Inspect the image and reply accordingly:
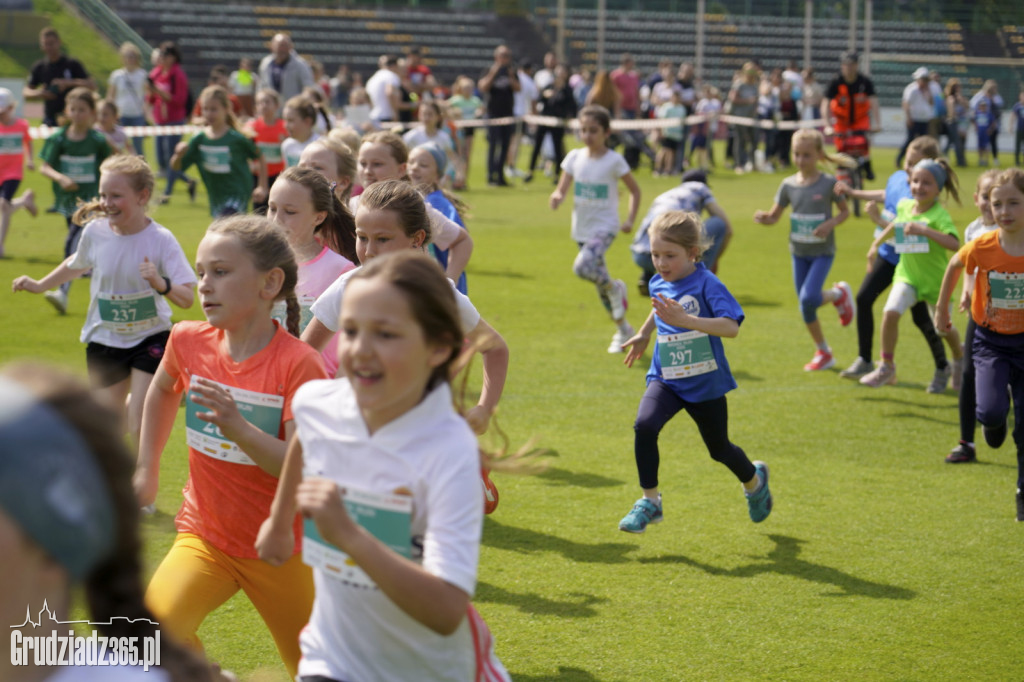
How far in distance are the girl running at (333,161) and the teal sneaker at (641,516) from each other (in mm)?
2258

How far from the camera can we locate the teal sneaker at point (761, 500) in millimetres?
6262

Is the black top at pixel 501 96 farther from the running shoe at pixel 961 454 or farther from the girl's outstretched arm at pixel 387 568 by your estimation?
the girl's outstretched arm at pixel 387 568

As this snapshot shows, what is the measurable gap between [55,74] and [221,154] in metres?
7.07

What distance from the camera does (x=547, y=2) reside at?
1874 inches

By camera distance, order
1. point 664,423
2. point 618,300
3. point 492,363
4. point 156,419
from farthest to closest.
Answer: point 618,300 < point 664,423 < point 492,363 < point 156,419

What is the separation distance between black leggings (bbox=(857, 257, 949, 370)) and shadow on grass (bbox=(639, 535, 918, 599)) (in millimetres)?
4074

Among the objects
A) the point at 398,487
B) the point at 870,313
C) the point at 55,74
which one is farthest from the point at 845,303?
the point at 55,74

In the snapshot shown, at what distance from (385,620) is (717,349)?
150 inches

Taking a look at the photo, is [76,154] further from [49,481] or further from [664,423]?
[49,481]

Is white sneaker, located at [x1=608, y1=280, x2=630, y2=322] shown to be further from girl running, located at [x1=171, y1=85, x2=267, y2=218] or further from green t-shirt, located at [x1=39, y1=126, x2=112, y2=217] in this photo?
green t-shirt, located at [x1=39, y1=126, x2=112, y2=217]

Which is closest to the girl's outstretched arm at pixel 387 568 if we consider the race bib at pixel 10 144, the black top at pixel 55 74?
the race bib at pixel 10 144

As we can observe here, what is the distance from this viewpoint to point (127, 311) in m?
6.23

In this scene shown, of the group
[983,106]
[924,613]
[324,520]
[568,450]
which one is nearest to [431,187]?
[568,450]

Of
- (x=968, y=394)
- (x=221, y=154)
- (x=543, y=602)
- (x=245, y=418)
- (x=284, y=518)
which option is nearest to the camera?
(x=284, y=518)
